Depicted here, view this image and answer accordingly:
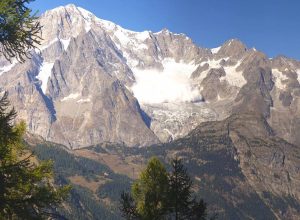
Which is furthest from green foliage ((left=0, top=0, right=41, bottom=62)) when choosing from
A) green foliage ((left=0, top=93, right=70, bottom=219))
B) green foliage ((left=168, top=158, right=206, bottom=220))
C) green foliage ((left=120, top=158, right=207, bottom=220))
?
green foliage ((left=168, top=158, right=206, bottom=220))

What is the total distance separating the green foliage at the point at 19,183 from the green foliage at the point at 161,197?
10851 mm

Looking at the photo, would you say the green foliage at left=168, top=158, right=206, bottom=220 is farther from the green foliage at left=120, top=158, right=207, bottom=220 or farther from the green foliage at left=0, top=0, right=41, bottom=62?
the green foliage at left=0, top=0, right=41, bottom=62

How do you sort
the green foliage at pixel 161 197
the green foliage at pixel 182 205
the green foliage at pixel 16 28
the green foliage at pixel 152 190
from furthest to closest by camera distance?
the green foliage at pixel 182 205
the green foliage at pixel 152 190
the green foliage at pixel 161 197
the green foliage at pixel 16 28

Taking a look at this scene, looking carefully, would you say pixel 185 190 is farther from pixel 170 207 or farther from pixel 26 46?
pixel 26 46

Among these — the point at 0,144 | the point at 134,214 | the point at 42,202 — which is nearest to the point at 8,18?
the point at 0,144

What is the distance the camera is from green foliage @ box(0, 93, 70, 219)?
74.8 ft

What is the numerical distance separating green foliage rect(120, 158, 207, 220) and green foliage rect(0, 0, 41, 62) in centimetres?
1457

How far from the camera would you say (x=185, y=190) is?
3675 cm

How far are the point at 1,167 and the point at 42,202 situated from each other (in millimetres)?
2202

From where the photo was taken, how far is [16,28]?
22656mm

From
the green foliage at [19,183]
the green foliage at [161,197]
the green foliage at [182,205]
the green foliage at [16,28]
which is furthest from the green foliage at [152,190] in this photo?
the green foliage at [16,28]

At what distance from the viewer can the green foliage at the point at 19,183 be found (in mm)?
22797

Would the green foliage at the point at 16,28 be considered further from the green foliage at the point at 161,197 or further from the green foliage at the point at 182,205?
the green foliage at the point at 182,205

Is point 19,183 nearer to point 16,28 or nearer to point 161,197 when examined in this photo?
point 16,28
